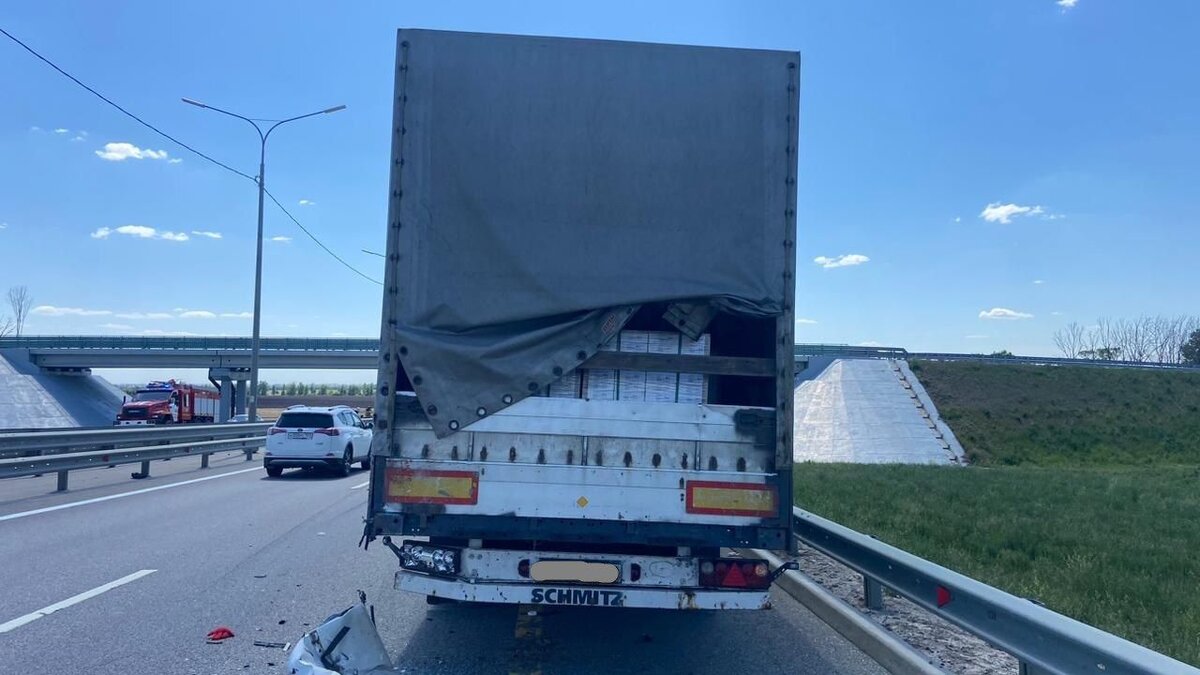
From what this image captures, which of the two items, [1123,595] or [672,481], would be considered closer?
[672,481]

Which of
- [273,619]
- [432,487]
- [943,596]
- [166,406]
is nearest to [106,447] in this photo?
[273,619]

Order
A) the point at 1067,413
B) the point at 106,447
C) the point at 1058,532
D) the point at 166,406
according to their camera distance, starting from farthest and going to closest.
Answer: the point at 1067,413 < the point at 166,406 < the point at 106,447 < the point at 1058,532

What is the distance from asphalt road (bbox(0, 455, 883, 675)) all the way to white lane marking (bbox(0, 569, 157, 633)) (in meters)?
0.02

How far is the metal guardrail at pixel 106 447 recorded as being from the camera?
15914 mm

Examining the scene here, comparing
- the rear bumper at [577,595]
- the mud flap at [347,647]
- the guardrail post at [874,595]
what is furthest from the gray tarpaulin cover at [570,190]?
the guardrail post at [874,595]

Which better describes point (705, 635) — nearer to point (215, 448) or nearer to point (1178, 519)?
point (1178, 519)

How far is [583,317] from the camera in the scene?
228 inches

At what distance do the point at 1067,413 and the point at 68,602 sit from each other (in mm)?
47478

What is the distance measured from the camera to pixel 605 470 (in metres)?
5.50

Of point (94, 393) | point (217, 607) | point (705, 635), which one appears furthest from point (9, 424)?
point (705, 635)

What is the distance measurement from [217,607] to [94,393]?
5697 cm

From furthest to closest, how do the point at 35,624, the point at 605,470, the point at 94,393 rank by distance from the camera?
the point at 94,393, the point at 35,624, the point at 605,470

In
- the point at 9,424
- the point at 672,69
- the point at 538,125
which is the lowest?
the point at 9,424

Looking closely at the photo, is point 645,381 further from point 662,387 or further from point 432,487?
point 432,487
